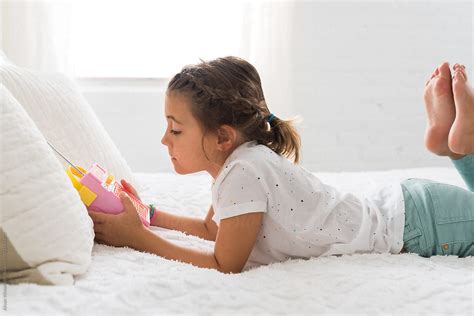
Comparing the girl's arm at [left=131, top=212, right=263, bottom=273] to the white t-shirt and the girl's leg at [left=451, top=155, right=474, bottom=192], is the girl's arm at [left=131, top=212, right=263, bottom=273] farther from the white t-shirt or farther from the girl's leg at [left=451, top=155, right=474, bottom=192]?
the girl's leg at [left=451, top=155, right=474, bottom=192]

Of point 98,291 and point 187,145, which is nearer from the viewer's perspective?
point 98,291

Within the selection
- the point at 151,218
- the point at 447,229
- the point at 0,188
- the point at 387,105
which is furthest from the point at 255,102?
the point at 387,105

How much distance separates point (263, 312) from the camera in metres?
0.75

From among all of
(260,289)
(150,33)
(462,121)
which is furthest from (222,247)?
(150,33)

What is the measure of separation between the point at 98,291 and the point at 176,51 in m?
2.05

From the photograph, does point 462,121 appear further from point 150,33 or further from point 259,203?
point 150,33

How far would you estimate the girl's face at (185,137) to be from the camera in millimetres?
1165

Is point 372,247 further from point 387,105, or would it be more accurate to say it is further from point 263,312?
point 387,105

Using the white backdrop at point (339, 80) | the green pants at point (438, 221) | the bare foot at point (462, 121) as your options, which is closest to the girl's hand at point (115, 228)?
the green pants at point (438, 221)

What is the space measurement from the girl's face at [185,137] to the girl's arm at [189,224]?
130 mm

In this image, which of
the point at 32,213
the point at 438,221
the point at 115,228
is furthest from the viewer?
the point at 438,221

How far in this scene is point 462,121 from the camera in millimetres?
1364

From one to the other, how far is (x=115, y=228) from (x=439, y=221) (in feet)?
2.01

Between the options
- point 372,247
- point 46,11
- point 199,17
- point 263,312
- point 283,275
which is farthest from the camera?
point 199,17
